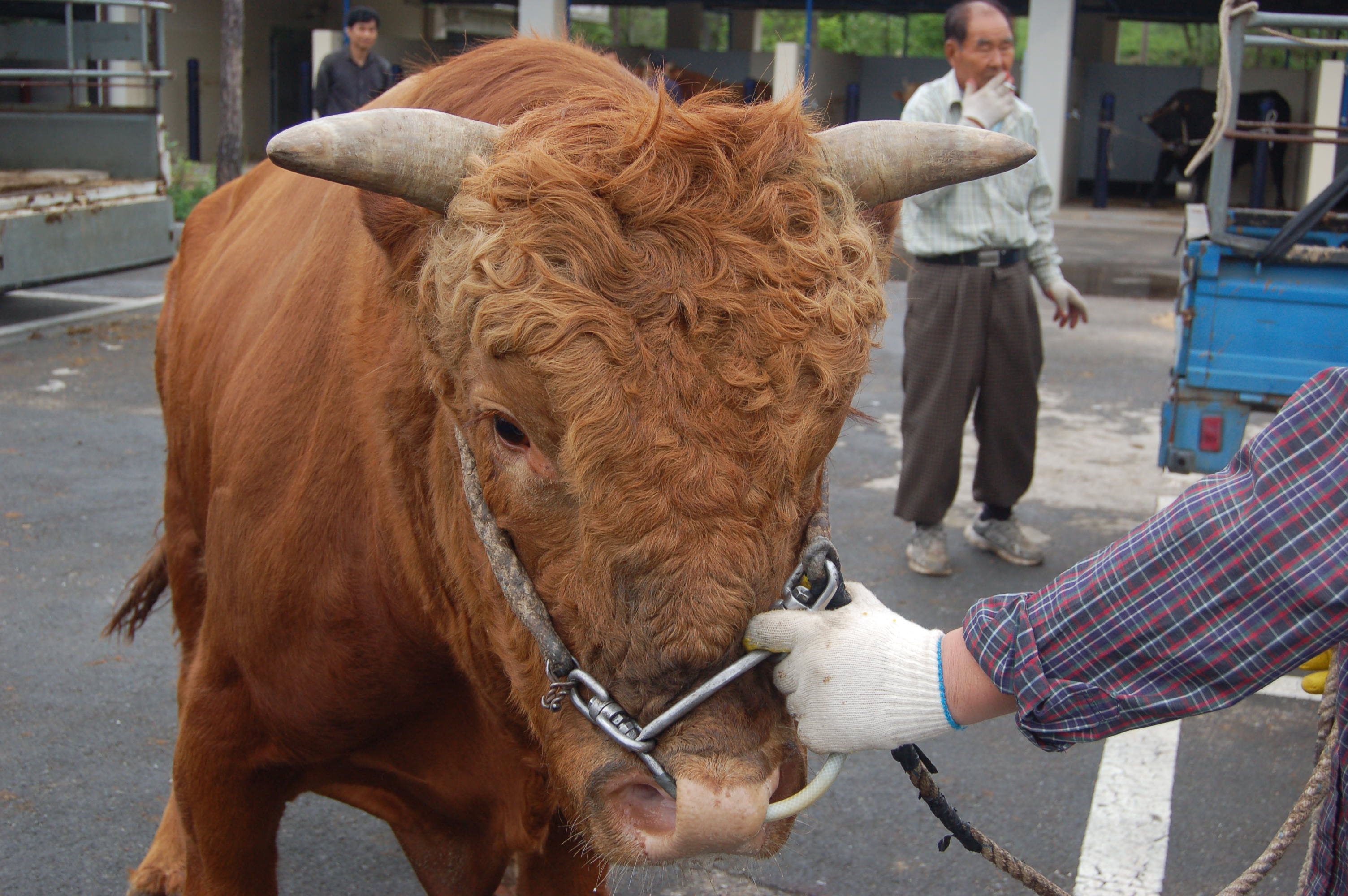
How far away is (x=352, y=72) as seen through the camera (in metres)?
11.7

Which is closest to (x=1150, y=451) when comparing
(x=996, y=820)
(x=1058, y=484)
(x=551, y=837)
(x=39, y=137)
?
(x=1058, y=484)

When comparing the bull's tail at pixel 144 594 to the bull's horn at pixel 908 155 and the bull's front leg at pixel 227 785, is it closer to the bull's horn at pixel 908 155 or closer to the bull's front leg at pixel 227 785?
the bull's front leg at pixel 227 785

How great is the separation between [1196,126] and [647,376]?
24.3 meters

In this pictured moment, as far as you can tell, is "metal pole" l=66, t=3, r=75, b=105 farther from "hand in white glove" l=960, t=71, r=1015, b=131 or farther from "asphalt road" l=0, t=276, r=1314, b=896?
"hand in white glove" l=960, t=71, r=1015, b=131

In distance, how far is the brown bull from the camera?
1.78 m

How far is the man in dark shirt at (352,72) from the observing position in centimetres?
1154

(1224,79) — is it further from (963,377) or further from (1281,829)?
(1281,829)

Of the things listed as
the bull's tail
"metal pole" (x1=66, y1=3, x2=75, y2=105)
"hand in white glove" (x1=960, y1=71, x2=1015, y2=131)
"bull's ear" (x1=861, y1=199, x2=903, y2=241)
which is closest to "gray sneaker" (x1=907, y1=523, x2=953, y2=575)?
"hand in white glove" (x1=960, y1=71, x2=1015, y2=131)

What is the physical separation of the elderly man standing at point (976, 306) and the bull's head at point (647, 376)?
3.40 meters

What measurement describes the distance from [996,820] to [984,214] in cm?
274

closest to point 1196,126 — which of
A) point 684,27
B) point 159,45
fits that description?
point 684,27

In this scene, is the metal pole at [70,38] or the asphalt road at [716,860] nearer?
the asphalt road at [716,860]

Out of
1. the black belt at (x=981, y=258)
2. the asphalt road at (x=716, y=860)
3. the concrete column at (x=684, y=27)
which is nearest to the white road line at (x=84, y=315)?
the asphalt road at (x=716, y=860)

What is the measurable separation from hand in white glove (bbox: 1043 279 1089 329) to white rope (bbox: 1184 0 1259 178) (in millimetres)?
809
